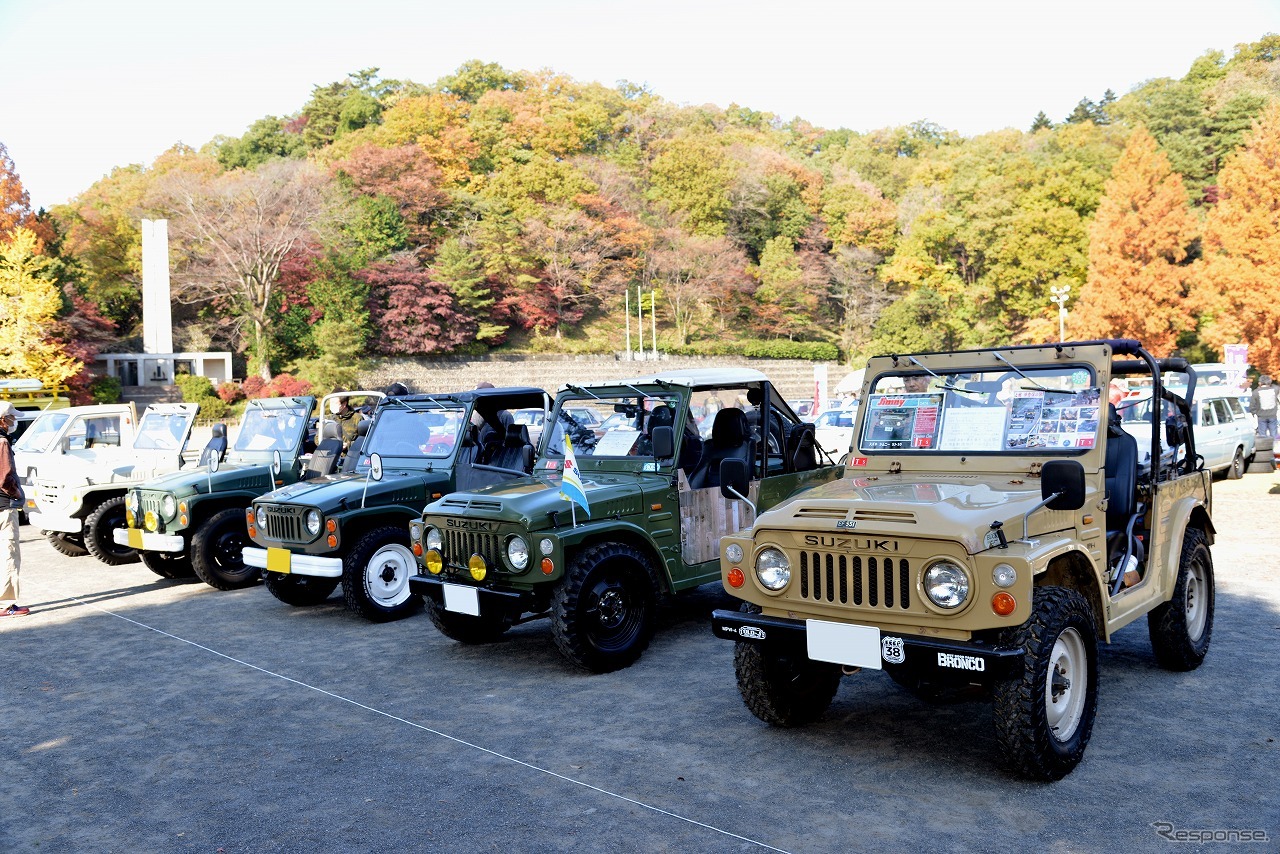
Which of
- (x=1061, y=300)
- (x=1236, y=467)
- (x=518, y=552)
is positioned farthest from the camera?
(x=1061, y=300)

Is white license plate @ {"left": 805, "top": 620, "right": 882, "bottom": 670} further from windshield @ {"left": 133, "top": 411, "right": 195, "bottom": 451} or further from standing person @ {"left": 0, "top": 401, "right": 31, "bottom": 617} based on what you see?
windshield @ {"left": 133, "top": 411, "right": 195, "bottom": 451}

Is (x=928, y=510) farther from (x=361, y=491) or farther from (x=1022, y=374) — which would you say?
(x=361, y=491)

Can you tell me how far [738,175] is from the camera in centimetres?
5775

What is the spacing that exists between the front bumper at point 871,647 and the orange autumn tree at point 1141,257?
34569mm

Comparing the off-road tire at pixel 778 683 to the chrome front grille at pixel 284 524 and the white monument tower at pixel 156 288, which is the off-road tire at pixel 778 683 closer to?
the chrome front grille at pixel 284 524

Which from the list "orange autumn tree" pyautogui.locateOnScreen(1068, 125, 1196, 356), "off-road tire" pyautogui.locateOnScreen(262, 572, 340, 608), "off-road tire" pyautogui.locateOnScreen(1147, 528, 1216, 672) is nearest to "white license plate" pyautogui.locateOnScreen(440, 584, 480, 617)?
"off-road tire" pyautogui.locateOnScreen(262, 572, 340, 608)

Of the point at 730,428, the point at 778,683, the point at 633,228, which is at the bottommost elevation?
the point at 778,683

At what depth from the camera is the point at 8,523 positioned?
8.91 meters

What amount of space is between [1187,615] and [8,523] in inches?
391

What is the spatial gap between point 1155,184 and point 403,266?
102ft

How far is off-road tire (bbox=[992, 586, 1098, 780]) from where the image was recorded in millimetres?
4117

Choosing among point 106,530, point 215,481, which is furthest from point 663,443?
point 106,530

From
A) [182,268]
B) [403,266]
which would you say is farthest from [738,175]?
[182,268]

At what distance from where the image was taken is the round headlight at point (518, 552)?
6.25m
